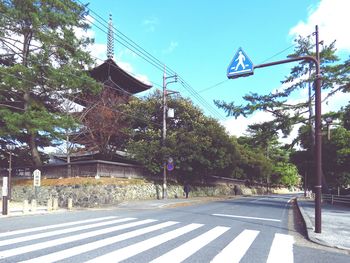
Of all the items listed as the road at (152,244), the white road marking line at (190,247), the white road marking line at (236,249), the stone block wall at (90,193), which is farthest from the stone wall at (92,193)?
the white road marking line at (236,249)

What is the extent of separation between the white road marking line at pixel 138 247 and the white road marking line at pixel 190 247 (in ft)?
2.00

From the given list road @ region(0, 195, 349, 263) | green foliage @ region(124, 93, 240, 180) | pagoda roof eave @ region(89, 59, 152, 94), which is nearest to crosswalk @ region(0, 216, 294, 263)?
road @ region(0, 195, 349, 263)

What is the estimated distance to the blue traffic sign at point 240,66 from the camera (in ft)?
36.5

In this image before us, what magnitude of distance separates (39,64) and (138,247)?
1744cm

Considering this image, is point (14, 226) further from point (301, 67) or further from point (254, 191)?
point (254, 191)

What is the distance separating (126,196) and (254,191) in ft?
149

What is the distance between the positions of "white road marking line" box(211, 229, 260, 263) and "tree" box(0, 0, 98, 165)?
15248 millimetres

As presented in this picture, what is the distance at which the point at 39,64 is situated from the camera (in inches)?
848

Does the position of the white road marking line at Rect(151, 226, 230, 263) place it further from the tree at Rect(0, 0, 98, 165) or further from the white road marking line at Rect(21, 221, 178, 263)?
the tree at Rect(0, 0, 98, 165)

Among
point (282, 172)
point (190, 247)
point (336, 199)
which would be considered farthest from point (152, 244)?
point (282, 172)

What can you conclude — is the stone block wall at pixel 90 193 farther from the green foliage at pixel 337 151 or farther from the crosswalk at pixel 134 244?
the green foliage at pixel 337 151

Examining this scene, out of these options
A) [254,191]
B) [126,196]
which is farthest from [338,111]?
[254,191]

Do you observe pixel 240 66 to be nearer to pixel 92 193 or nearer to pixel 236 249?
pixel 236 249

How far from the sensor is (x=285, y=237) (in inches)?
392
